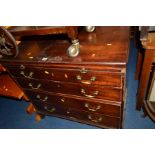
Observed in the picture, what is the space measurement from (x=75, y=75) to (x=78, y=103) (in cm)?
38

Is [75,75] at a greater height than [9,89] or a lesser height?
greater

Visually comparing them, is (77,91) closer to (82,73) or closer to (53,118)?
(82,73)

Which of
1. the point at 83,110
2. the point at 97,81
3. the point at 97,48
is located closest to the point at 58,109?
the point at 83,110

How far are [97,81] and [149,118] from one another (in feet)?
3.28

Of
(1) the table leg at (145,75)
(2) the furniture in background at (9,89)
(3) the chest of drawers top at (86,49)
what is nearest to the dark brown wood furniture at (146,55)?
(1) the table leg at (145,75)

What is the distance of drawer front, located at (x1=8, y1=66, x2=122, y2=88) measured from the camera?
1.11 m

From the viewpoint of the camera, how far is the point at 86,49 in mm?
1189

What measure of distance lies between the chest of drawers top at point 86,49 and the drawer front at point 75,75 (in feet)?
0.28

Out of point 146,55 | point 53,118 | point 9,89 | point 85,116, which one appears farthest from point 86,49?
point 9,89

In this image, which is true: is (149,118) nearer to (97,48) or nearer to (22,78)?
(97,48)

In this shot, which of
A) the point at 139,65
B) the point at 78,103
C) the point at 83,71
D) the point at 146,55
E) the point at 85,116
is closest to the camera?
the point at 83,71

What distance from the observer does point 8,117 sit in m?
2.26

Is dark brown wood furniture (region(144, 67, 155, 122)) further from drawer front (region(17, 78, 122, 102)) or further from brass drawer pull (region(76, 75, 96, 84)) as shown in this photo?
brass drawer pull (region(76, 75, 96, 84))

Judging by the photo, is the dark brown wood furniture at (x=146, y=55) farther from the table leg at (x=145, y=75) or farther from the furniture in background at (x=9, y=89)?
the furniture in background at (x=9, y=89)
